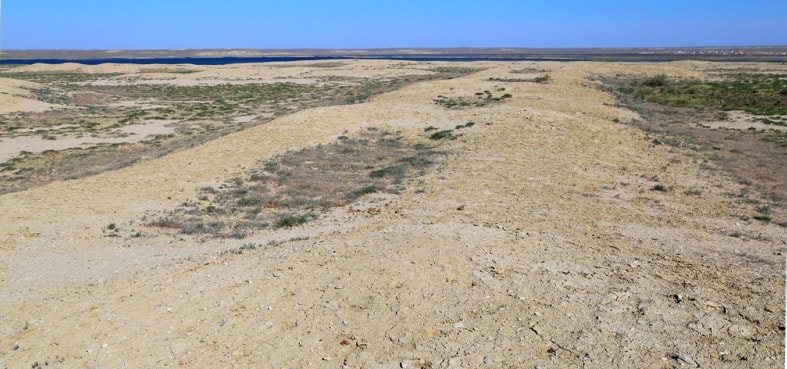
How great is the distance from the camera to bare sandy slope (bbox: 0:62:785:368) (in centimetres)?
670

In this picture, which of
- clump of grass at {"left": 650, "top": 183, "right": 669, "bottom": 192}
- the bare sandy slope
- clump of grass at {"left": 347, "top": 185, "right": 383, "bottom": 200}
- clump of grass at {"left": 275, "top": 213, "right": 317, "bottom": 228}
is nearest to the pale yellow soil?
the bare sandy slope

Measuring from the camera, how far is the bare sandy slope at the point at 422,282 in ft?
22.0

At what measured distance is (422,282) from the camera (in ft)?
26.9

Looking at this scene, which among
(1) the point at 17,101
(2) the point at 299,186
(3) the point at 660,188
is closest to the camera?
(3) the point at 660,188

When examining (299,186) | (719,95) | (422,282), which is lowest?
(299,186)

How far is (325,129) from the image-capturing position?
2195 centimetres

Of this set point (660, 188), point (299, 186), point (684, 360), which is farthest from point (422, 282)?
point (660, 188)

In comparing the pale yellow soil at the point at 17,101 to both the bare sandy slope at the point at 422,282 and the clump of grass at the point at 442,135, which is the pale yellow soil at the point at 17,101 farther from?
the clump of grass at the point at 442,135

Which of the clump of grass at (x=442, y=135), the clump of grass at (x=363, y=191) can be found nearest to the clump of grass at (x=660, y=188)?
the clump of grass at (x=363, y=191)

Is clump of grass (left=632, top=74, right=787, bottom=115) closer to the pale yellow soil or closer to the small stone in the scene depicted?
the small stone

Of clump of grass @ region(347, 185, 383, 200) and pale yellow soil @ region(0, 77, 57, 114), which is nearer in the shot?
clump of grass @ region(347, 185, 383, 200)

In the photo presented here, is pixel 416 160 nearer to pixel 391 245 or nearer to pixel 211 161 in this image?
pixel 211 161

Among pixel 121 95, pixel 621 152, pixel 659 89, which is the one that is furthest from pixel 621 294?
pixel 121 95

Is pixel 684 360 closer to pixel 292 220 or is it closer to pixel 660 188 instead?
pixel 292 220
